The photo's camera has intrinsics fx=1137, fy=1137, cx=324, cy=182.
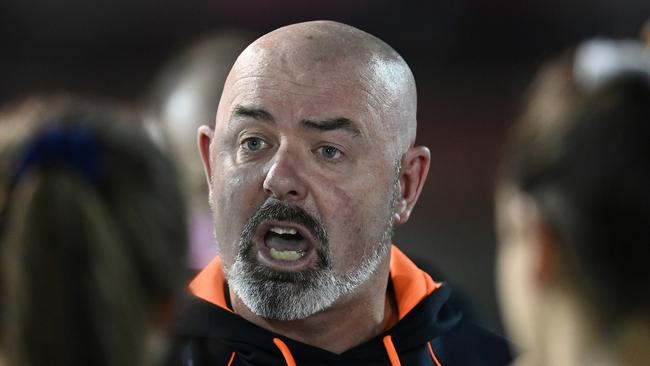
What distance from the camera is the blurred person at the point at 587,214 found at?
1575 mm

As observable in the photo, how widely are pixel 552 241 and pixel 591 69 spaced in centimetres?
25

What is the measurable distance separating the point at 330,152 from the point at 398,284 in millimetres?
458

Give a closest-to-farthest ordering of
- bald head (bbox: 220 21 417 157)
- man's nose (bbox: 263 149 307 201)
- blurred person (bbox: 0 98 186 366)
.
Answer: blurred person (bbox: 0 98 186 366) < man's nose (bbox: 263 149 307 201) < bald head (bbox: 220 21 417 157)

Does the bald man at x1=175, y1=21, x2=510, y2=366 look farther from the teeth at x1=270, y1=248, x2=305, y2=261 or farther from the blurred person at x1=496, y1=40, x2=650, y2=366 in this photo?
the blurred person at x1=496, y1=40, x2=650, y2=366

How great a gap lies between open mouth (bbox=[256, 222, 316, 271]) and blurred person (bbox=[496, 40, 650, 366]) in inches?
39.2

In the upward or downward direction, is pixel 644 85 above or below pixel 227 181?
above

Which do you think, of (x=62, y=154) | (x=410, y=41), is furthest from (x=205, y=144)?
(x=410, y=41)

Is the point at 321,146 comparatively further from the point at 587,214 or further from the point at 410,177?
the point at 587,214

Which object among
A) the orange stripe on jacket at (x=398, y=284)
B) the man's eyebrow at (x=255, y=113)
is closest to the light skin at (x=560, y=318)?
the man's eyebrow at (x=255, y=113)

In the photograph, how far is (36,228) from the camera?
60.6 inches

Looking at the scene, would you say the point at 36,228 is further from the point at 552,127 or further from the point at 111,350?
the point at 552,127

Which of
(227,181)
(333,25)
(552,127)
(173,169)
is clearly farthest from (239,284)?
(552,127)

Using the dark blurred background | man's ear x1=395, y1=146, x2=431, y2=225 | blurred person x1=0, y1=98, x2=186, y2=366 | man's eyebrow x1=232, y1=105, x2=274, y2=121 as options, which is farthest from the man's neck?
the dark blurred background

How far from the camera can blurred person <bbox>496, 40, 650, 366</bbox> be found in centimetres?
158
